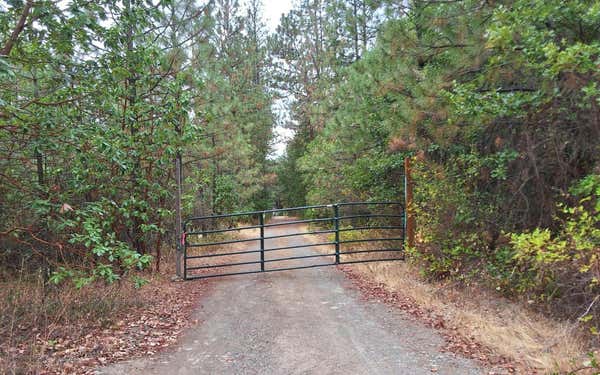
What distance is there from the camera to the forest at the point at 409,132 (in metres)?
3.79

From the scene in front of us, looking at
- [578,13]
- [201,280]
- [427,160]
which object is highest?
[578,13]

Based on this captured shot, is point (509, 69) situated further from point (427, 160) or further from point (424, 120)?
point (427, 160)

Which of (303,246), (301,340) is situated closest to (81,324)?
(301,340)

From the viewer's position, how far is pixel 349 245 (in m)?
9.91

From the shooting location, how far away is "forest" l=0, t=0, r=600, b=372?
379 centimetres

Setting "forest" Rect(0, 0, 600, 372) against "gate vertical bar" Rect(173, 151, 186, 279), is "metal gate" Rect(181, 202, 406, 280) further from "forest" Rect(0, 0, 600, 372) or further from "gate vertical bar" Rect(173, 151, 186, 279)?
"forest" Rect(0, 0, 600, 372)

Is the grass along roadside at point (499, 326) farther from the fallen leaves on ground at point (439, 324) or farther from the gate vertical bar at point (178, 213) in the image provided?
the gate vertical bar at point (178, 213)

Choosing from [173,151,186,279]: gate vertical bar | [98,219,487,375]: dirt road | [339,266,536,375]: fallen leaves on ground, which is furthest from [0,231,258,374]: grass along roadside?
[339,266,536,375]: fallen leaves on ground

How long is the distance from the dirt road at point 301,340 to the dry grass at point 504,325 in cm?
42

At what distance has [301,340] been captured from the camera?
3982 millimetres

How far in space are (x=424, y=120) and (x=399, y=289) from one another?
266 centimetres

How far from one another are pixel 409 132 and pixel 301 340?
336cm

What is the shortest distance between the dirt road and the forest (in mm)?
1273

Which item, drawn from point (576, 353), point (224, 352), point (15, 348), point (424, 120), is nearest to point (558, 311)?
point (576, 353)
